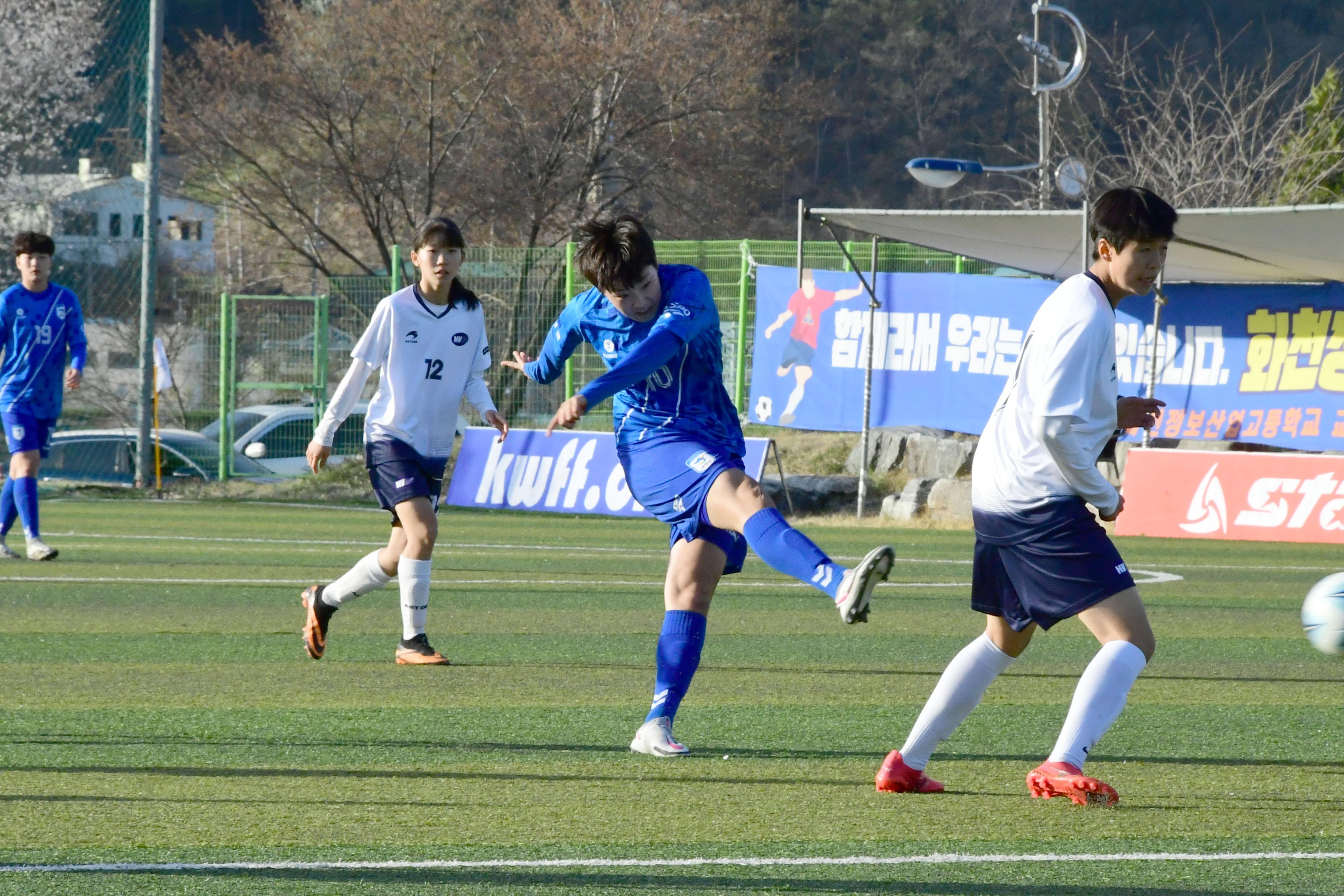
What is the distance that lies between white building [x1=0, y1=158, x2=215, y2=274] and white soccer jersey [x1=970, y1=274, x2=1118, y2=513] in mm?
19415

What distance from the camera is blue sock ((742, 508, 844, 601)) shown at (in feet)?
15.1

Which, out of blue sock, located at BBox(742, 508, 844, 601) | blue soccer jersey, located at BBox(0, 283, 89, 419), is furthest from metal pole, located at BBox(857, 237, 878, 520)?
blue sock, located at BBox(742, 508, 844, 601)

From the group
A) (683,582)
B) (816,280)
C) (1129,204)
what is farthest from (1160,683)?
(816,280)

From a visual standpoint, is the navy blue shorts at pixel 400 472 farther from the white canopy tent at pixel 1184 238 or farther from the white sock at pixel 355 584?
the white canopy tent at pixel 1184 238

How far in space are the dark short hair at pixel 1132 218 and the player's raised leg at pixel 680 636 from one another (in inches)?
65.0

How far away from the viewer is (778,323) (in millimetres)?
20453

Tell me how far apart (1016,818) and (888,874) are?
735mm

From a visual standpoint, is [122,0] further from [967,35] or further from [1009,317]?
[967,35]

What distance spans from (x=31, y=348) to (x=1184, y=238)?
10531 millimetres

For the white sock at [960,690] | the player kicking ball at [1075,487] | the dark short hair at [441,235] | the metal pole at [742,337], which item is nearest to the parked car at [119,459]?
the metal pole at [742,337]

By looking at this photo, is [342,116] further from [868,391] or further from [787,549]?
[787,549]

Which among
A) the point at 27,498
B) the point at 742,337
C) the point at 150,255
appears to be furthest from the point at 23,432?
the point at 742,337

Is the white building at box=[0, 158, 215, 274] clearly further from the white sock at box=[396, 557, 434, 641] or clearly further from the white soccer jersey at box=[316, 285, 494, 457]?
the white sock at box=[396, 557, 434, 641]

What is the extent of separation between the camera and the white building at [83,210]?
24.1 meters
